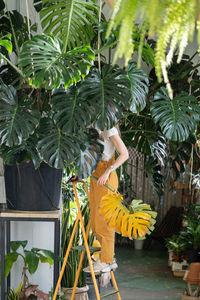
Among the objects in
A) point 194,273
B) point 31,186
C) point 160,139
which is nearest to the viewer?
point 31,186

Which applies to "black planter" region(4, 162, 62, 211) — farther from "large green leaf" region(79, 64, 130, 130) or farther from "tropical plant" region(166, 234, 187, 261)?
"tropical plant" region(166, 234, 187, 261)

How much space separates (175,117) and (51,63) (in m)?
1.12

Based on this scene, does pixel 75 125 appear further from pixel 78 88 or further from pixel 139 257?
pixel 139 257

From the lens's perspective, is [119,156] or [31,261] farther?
[31,261]

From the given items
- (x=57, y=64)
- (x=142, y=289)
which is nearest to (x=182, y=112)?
(x=57, y=64)

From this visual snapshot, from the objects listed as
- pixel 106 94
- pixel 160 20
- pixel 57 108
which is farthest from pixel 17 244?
pixel 160 20

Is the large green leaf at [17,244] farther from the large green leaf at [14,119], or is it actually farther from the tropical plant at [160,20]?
the tropical plant at [160,20]

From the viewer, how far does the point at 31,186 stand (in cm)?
278

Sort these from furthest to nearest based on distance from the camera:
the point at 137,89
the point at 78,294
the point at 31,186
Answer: the point at 78,294
the point at 137,89
the point at 31,186

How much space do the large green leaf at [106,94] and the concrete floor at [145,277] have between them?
3.23m

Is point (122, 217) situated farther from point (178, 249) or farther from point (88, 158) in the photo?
point (178, 249)

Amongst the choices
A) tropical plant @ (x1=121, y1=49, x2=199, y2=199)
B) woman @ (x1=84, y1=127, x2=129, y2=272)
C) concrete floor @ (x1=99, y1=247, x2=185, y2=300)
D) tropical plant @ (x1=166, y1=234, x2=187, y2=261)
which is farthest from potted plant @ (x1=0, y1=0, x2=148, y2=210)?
tropical plant @ (x1=166, y1=234, x2=187, y2=261)

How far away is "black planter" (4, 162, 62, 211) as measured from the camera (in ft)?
9.09

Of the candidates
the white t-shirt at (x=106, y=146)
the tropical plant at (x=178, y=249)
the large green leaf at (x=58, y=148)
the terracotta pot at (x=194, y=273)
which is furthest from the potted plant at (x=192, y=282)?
the large green leaf at (x=58, y=148)
